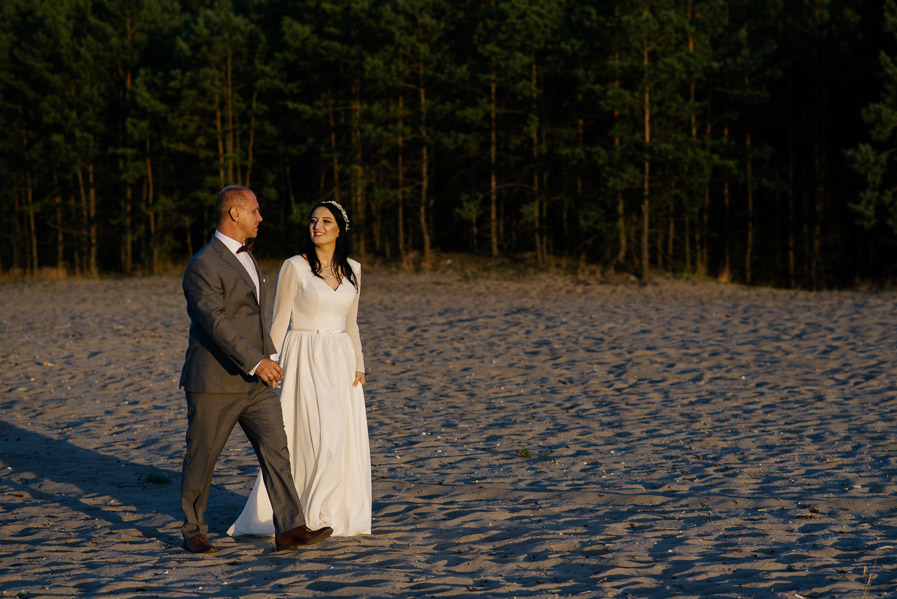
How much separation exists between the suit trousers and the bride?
0.97ft

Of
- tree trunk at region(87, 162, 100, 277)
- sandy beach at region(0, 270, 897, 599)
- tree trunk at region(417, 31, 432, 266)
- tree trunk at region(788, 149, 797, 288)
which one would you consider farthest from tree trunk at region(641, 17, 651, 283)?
tree trunk at region(87, 162, 100, 277)

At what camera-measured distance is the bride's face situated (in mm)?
6016

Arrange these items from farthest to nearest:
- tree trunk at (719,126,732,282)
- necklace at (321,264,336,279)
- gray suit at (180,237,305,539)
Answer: tree trunk at (719,126,732,282) < necklace at (321,264,336,279) < gray suit at (180,237,305,539)

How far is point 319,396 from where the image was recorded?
19.9 ft

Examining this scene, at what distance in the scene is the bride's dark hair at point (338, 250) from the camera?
6.09 meters

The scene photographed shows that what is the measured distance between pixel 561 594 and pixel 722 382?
26.0ft

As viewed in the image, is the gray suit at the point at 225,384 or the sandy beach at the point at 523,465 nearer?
the sandy beach at the point at 523,465

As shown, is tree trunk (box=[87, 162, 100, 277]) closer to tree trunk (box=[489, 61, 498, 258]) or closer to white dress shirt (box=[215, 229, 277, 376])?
tree trunk (box=[489, 61, 498, 258])

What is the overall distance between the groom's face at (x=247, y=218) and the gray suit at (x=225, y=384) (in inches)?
6.7

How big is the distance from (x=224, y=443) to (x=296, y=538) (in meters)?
0.72

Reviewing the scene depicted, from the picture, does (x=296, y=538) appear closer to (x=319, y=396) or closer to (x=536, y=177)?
(x=319, y=396)

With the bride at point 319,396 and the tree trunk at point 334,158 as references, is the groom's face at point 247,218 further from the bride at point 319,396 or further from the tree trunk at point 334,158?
the tree trunk at point 334,158

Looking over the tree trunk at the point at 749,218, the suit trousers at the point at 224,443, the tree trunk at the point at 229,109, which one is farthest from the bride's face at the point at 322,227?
the tree trunk at the point at 749,218

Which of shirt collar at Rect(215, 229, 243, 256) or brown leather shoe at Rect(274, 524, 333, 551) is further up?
shirt collar at Rect(215, 229, 243, 256)
